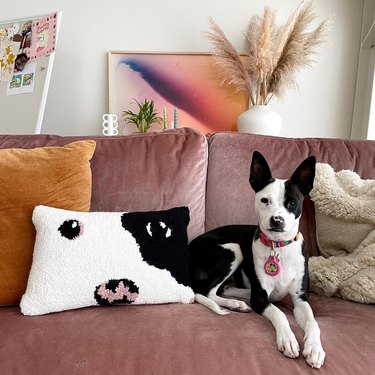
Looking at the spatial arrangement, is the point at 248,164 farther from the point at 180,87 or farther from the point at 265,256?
the point at 180,87

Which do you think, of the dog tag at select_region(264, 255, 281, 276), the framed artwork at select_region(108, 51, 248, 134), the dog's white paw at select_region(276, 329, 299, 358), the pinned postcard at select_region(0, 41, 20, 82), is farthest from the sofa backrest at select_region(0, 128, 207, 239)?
the pinned postcard at select_region(0, 41, 20, 82)

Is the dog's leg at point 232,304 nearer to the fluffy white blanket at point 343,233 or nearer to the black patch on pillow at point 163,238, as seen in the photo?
the black patch on pillow at point 163,238

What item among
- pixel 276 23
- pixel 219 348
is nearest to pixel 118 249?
pixel 219 348

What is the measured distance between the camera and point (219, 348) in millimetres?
881

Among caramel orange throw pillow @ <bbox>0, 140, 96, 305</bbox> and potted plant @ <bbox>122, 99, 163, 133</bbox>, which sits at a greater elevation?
potted plant @ <bbox>122, 99, 163, 133</bbox>

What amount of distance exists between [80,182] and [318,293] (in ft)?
3.23

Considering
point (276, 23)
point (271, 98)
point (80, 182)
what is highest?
point (276, 23)

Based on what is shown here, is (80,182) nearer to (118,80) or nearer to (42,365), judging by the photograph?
(42,365)

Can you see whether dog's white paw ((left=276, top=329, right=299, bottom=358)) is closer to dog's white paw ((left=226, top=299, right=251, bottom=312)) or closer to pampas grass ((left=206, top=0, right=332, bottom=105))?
dog's white paw ((left=226, top=299, right=251, bottom=312))

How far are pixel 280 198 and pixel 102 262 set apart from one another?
1.98 feet

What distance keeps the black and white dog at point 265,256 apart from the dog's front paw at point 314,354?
7 cm

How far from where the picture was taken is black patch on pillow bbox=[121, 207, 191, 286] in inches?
45.1

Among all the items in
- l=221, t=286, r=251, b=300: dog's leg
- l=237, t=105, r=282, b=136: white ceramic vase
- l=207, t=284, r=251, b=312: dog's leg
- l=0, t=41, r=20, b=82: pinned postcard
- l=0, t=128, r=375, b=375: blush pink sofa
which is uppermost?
l=0, t=41, r=20, b=82: pinned postcard

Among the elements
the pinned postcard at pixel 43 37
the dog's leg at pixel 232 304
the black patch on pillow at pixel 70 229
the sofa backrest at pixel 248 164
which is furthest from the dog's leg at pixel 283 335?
the pinned postcard at pixel 43 37
